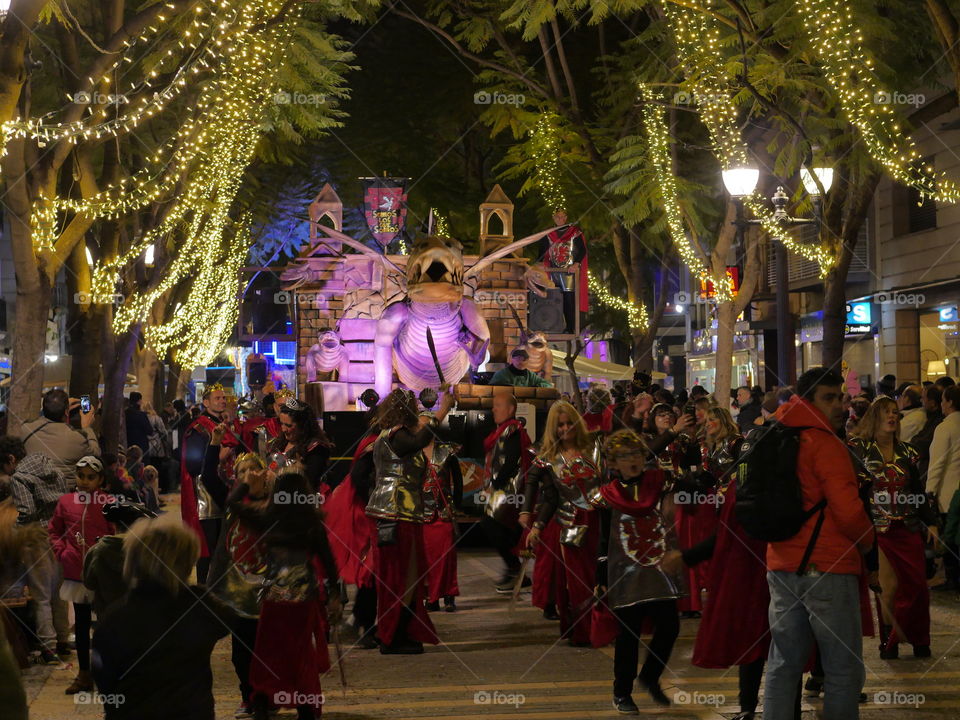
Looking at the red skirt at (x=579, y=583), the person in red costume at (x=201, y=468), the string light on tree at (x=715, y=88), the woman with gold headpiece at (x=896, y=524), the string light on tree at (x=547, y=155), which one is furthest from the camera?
the string light on tree at (x=547, y=155)

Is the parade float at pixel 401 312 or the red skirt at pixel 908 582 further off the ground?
the parade float at pixel 401 312

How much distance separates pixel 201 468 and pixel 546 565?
322 centimetres

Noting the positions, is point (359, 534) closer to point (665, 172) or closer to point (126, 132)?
point (126, 132)

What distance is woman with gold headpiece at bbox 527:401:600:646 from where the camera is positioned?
9.71 meters

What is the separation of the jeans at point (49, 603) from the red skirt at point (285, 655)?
2304mm

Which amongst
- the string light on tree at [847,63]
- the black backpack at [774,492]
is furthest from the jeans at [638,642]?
the string light on tree at [847,63]

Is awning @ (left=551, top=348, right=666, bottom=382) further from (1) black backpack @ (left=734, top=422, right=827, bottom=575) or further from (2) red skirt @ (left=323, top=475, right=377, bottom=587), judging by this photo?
(1) black backpack @ (left=734, top=422, right=827, bottom=575)

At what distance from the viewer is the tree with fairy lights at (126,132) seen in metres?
14.1

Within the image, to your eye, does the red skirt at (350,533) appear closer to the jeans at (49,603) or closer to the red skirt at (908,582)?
the jeans at (49,603)

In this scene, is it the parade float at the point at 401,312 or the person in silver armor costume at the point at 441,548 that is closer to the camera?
the person in silver armor costume at the point at 441,548

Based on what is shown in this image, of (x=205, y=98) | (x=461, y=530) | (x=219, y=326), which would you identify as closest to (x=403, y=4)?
(x=205, y=98)

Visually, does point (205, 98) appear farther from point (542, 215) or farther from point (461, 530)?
point (542, 215)

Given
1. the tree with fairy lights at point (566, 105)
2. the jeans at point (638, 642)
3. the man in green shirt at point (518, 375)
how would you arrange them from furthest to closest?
the tree with fairy lights at point (566, 105), the man in green shirt at point (518, 375), the jeans at point (638, 642)

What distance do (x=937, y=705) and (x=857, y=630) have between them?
1.91m
